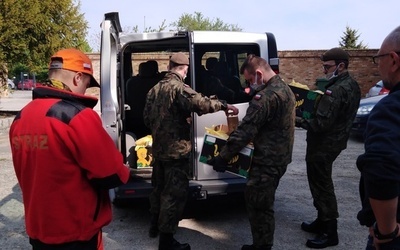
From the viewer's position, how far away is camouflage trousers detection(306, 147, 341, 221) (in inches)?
156

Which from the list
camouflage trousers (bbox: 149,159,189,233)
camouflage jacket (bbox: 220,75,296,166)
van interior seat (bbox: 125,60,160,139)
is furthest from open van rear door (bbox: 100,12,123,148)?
van interior seat (bbox: 125,60,160,139)

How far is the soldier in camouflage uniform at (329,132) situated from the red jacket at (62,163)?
2372mm

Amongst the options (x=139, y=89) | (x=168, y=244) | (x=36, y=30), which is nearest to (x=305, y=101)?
(x=168, y=244)

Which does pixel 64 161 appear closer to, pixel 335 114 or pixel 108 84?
pixel 108 84

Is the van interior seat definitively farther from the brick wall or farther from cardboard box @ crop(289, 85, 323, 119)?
the brick wall

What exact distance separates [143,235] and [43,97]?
264cm

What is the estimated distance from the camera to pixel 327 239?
13.0 feet

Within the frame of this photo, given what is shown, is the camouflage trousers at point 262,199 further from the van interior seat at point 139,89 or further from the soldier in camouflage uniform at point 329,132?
the van interior seat at point 139,89

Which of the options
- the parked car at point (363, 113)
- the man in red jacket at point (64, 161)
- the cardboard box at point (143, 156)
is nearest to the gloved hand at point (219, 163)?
the man in red jacket at point (64, 161)

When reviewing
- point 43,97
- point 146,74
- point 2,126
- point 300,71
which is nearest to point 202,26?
point 300,71

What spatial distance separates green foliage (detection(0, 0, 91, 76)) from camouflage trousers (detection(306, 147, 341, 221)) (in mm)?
11969

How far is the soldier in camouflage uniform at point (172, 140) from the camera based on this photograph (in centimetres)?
385

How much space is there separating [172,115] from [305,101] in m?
1.35

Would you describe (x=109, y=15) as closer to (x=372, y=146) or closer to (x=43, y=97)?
(x=43, y=97)
